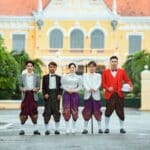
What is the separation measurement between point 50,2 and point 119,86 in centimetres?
5260

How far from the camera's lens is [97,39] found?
224 feet

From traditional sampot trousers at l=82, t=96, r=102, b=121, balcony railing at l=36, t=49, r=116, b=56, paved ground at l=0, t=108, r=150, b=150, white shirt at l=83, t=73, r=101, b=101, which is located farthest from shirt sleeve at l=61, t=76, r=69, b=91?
balcony railing at l=36, t=49, r=116, b=56

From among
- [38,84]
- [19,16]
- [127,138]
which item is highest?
[19,16]

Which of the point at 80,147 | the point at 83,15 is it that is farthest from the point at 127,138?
the point at 83,15

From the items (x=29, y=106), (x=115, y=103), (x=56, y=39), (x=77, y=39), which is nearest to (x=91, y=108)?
(x=115, y=103)

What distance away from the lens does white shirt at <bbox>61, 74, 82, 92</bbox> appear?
16625 mm

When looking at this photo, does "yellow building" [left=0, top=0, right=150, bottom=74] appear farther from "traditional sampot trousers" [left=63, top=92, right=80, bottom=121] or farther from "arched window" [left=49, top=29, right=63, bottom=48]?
"traditional sampot trousers" [left=63, top=92, right=80, bottom=121]

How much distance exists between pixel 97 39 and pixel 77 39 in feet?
6.13

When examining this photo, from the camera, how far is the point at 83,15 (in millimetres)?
67938

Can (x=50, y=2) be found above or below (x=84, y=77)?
Result: above

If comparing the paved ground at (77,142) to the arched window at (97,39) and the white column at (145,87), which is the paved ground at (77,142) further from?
the arched window at (97,39)

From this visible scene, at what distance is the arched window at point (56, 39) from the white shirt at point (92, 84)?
166ft

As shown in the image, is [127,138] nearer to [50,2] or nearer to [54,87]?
[54,87]

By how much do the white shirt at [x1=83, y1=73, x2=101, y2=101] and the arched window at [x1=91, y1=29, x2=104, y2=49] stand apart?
50.8 m
